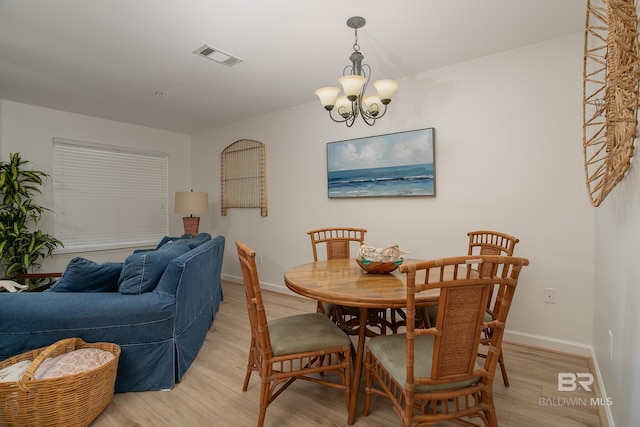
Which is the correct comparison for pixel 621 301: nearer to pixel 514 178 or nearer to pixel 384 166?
pixel 514 178

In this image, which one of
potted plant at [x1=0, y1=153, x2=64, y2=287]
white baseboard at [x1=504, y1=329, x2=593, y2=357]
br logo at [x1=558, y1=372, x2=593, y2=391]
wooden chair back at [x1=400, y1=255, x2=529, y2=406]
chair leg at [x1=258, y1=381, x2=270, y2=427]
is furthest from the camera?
potted plant at [x1=0, y1=153, x2=64, y2=287]

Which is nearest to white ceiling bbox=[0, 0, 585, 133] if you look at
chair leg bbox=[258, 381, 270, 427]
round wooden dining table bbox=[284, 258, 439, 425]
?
round wooden dining table bbox=[284, 258, 439, 425]

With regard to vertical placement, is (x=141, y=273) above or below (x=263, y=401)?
above

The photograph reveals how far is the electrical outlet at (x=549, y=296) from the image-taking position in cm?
247

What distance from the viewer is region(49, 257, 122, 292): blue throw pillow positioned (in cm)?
199

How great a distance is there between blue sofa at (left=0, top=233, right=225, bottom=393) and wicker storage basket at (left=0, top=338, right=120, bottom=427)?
0.19 meters

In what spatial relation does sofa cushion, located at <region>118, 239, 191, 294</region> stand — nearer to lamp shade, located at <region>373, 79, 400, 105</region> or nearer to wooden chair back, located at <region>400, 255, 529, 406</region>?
wooden chair back, located at <region>400, 255, 529, 406</region>

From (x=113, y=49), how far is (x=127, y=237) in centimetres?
308

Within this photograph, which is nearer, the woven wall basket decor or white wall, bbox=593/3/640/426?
the woven wall basket decor

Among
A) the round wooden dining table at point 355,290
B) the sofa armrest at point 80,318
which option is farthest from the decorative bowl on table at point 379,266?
the sofa armrest at point 80,318

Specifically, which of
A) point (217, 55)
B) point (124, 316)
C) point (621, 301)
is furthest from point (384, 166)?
point (124, 316)

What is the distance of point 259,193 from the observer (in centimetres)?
448

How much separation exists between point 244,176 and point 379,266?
325 cm

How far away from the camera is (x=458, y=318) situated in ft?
3.89
